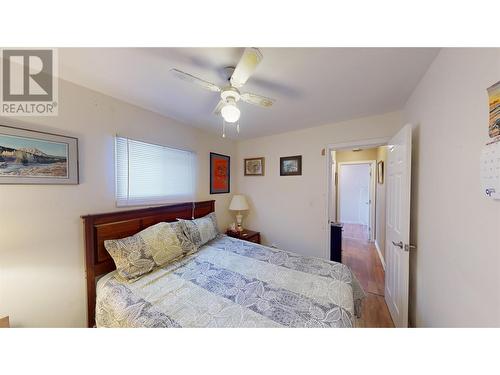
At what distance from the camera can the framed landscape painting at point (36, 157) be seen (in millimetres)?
1178

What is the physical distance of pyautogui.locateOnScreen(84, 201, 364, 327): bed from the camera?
3.49 feet

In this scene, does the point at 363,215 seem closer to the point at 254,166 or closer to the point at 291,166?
the point at 291,166

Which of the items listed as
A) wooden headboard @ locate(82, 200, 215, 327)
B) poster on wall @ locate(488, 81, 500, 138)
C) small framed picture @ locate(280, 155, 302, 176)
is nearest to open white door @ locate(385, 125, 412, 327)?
poster on wall @ locate(488, 81, 500, 138)

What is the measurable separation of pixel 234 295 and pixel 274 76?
1.71 m

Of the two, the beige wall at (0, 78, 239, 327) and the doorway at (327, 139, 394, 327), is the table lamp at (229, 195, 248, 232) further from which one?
the beige wall at (0, 78, 239, 327)

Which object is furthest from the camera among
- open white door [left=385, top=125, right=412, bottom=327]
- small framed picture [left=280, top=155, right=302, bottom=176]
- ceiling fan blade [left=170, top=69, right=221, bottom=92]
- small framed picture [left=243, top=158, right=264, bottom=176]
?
small framed picture [left=243, top=158, right=264, bottom=176]

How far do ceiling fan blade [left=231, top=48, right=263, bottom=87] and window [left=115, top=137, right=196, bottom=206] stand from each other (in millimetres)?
1392

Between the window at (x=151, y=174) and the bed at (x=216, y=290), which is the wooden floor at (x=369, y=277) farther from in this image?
the window at (x=151, y=174)

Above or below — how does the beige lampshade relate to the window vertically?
below

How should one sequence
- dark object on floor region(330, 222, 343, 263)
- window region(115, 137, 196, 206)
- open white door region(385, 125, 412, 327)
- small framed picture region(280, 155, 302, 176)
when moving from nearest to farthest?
open white door region(385, 125, 412, 327), window region(115, 137, 196, 206), dark object on floor region(330, 222, 343, 263), small framed picture region(280, 155, 302, 176)

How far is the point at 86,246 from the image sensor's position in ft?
4.90

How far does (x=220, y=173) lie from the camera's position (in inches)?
121

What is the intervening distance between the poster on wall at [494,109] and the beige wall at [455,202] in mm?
52
